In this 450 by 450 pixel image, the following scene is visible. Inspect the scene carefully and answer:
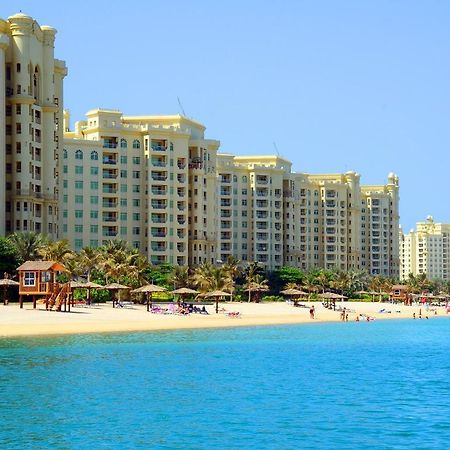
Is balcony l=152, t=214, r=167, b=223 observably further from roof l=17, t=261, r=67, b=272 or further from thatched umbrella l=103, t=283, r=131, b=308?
roof l=17, t=261, r=67, b=272

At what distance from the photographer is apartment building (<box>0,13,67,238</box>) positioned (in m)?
117

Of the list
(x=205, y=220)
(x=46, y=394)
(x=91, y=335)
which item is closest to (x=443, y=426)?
(x=46, y=394)

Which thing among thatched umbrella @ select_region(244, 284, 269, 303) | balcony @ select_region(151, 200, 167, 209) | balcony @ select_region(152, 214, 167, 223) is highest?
balcony @ select_region(151, 200, 167, 209)

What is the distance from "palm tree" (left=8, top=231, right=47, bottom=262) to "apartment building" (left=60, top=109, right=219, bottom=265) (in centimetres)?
3598

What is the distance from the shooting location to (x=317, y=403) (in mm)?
38062

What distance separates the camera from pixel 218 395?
40.2m

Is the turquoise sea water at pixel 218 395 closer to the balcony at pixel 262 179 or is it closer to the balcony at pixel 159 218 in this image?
the balcony at pixel 159 218

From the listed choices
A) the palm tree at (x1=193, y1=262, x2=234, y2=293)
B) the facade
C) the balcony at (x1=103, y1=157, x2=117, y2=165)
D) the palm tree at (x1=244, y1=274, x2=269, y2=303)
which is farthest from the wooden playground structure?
the balcony at (x1=103, y1=157, x2=117, y2=165)

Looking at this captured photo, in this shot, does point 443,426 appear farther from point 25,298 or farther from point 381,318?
point 381,318

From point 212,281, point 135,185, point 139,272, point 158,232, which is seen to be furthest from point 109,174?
point 139,272

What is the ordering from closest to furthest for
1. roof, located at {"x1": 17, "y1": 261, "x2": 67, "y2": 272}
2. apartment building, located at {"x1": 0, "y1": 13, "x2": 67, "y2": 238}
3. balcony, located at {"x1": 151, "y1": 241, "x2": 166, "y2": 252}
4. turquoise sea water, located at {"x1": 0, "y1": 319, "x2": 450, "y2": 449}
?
1. turquoise sea water, located at {"x1": 0, "y1": 319, "x2": 450, "y2": 449}
2. roof, located at {"x1": 17, "y1": 261, "x2": 67, "y2": 272}
3. apartment building, located at {"x1": 0, "y1": 13, "x2": 67, "y2": 238}
4. balcony, located at {"x1": 151, "y1": 241, "x2": 166, "y2": 252}

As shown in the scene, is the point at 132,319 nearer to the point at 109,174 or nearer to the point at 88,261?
the point at 88,261

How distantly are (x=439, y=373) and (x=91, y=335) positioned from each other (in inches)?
1243

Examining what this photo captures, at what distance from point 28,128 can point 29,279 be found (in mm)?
37494
